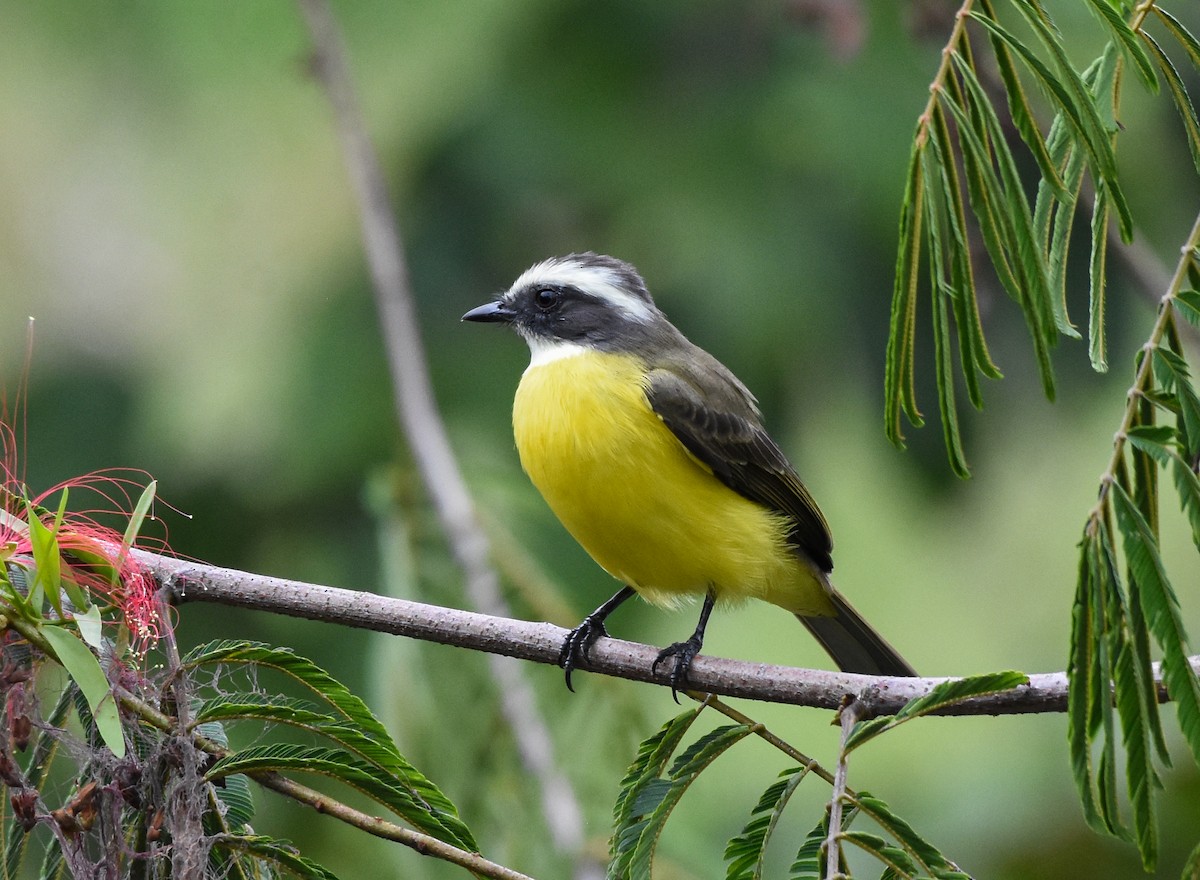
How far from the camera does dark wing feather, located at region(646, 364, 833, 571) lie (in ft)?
12.4

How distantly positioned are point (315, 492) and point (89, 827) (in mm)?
3542

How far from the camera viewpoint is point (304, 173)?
6.62m

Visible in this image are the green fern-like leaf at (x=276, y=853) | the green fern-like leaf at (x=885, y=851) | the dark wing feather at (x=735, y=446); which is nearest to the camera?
the green fern-like leaf at (x=885, y=851)

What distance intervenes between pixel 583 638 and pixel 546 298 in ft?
4.77

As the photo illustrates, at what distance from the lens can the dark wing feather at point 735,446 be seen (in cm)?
379

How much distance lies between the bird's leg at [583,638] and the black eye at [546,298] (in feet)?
3.10

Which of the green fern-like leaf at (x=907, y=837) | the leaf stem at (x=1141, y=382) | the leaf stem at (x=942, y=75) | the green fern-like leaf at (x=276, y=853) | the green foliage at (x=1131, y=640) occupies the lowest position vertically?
the green fern-like leaf at (x=276, y=853)

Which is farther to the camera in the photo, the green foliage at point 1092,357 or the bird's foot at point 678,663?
the bird's foot at point 678,663

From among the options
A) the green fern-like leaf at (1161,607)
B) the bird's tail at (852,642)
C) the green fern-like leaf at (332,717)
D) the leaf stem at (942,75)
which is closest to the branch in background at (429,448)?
the bird's tail at (852,642)

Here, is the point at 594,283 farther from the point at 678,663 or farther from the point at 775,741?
the point at 775,741

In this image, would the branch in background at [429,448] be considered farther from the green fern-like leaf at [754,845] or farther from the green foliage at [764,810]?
the green fern-like leaf at [754,845]

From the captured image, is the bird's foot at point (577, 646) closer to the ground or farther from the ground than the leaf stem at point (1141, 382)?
closer to the ground

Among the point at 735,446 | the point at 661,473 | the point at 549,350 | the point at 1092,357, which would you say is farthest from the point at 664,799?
the point at 549,350

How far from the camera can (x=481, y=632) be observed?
2.62m
